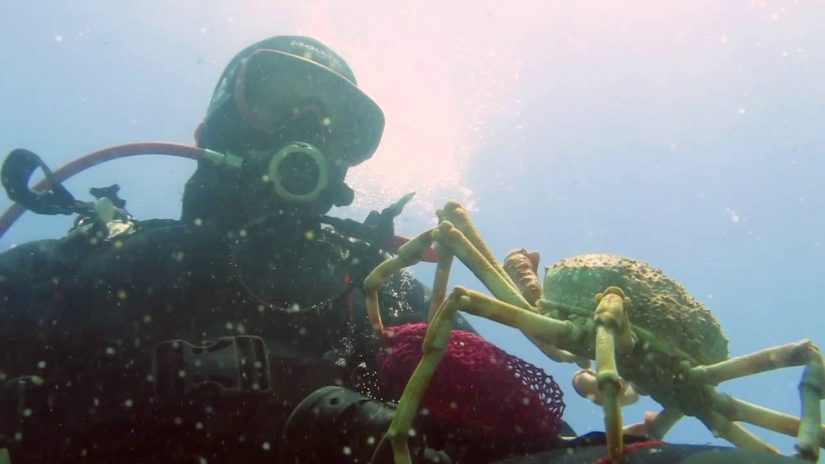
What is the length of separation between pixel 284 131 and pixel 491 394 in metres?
3.24

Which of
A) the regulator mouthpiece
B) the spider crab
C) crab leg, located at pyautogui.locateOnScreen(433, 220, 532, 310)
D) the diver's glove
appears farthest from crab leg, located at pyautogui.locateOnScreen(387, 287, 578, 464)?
the regulator mouthpiece

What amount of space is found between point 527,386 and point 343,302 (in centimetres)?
198

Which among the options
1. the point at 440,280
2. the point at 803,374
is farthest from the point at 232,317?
the point at 803,374

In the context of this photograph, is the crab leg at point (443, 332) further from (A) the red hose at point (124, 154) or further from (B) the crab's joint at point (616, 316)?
(A) the red hose at point (124, 154)

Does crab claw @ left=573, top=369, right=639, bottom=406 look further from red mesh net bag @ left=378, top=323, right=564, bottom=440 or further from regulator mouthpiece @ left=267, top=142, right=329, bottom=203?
regulator mouthpiece @ left=267, top=142, right=329, bottom=203

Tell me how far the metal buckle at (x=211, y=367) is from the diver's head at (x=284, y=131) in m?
1.30

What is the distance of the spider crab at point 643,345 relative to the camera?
210 centimetres

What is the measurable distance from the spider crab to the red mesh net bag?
8cm

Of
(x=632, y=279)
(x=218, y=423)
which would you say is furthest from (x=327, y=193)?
(x=632, y=279)

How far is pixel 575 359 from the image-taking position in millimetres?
3115

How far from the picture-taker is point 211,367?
288cm

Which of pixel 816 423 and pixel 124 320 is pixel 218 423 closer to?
pixel 124 320

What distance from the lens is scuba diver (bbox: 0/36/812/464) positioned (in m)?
2.29

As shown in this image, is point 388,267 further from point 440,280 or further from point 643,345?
point 643,345
